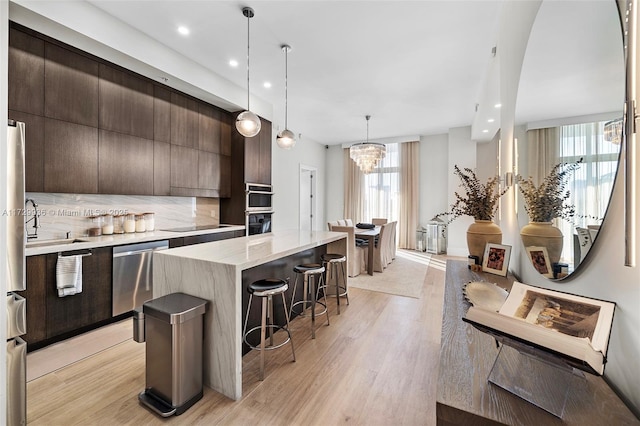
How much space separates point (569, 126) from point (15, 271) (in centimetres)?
261

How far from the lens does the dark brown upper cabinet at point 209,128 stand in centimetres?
421

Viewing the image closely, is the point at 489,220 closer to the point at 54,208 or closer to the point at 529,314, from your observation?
the point at 529,314

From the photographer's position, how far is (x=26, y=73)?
7.98 ft

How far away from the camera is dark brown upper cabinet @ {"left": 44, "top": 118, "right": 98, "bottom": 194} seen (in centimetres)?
261

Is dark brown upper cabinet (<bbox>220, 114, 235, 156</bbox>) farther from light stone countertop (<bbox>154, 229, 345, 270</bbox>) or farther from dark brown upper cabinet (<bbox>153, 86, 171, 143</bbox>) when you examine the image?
light stone countertop (<bbox>154, 229, 345, 270</bbox>)

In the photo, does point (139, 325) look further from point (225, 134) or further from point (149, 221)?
point (225, 134)

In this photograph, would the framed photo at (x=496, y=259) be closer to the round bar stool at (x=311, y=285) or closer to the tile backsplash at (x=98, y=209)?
the round bar stool at (x=311, y=285)

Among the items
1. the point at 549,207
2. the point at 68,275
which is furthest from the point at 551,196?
the point at 68,275

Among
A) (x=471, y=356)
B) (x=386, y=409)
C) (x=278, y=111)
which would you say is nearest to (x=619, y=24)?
(x=471, y=356)

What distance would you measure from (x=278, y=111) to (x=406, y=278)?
4.08 metres

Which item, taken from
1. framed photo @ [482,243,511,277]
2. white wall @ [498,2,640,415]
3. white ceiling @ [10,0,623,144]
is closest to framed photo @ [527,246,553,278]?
white wall @ [498,2,640,415]

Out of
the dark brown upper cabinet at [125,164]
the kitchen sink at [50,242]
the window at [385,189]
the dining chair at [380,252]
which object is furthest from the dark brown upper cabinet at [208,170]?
the window at [385,189]

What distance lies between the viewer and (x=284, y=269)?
2896 millimetres

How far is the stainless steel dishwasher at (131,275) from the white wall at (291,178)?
335cm
